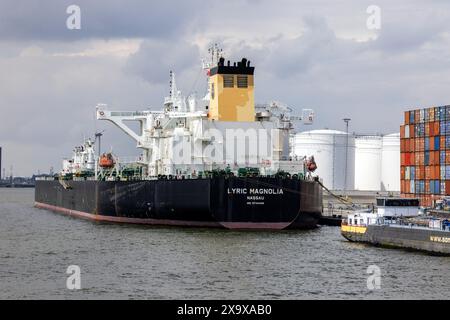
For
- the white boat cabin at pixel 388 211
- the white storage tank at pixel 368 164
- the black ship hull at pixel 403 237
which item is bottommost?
the black ship hull at pixel 403 237

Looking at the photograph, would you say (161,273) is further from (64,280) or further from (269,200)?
(269,200)

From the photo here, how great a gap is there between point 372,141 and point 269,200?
260 feet

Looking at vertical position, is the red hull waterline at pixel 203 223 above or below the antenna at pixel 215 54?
below

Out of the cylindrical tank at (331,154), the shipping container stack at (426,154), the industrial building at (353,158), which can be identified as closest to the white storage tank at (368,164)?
the industrial building at (353,158)

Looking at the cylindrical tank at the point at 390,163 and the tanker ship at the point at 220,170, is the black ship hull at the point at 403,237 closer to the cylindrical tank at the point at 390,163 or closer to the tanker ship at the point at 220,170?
the tanker ship at the point at 220,170

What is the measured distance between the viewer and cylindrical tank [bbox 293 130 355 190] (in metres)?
131

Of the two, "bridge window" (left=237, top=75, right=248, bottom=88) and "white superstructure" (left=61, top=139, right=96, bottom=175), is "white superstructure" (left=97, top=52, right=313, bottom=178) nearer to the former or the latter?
"bridge window" (left=237, top=75, right=248, bottom=88)

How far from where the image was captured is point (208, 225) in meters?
64.3

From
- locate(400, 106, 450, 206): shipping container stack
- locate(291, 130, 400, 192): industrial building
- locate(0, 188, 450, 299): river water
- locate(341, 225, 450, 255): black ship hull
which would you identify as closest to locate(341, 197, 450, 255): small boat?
locate(341, 225, 450, 255): black ship hull

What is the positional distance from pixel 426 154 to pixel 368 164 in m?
45.1

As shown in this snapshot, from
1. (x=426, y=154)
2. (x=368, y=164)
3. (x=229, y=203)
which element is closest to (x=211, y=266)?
(x=229, y=203)

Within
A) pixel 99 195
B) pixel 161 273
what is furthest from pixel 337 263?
pixel 99 195

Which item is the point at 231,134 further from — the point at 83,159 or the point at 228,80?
the point at 83,159

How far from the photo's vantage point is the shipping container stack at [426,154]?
9064 centimetres
